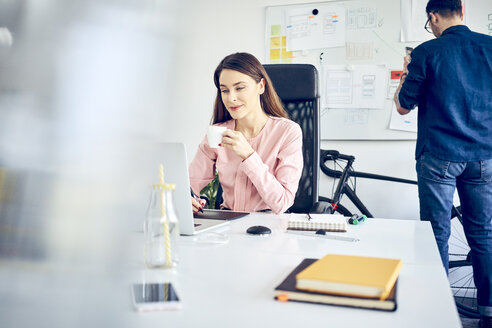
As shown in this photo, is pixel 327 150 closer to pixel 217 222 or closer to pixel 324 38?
pixel 324 38

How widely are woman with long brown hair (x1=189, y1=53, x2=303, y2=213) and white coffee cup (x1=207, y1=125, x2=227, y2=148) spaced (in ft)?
0.57

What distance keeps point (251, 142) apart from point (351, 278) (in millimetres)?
1002

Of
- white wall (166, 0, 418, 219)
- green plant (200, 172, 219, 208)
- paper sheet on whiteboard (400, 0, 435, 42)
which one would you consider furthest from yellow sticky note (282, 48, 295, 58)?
green plant (200, 172, 219, 208)

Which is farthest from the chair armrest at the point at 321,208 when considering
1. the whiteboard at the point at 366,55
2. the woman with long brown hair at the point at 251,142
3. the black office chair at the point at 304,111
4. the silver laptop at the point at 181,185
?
the whiteboard at the point at 366,55

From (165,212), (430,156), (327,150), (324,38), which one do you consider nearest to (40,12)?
(165,212)

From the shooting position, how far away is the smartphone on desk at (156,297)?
18.4 inches

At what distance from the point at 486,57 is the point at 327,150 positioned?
36.1 inches

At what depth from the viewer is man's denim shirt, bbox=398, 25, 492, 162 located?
1.64m

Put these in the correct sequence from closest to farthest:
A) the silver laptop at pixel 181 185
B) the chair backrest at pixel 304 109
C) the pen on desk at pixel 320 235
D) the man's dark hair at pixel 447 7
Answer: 1. the silver laptop at pixel 181 185
2. the pen on desk at pixel 320 235
3. the chair backrest at pixel 304 109
4. the man's dark hair at pixel 447 7

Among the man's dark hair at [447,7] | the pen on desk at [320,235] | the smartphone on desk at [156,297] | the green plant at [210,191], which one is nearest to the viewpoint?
the smartphone on desk at [156,297]

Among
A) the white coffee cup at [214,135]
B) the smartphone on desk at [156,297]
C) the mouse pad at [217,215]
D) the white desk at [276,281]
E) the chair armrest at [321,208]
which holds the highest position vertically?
the white coffee cup at [214,135]

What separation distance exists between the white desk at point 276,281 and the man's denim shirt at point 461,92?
0.74 m

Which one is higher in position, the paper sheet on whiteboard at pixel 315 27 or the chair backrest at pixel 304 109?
the paper sheet on whiteboard at pixel 315 27

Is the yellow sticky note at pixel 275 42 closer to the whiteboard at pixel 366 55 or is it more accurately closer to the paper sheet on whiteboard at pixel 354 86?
the whiteboard at pixel 366 55
